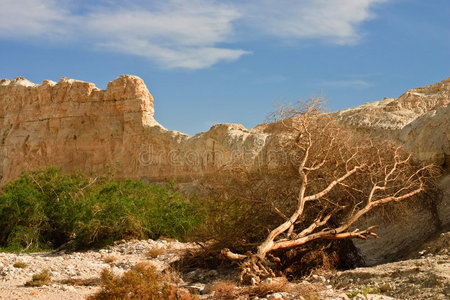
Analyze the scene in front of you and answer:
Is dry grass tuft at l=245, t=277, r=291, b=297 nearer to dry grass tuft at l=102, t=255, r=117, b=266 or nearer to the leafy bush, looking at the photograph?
dry grass tuft at l=102, t=255, r=117, b=266

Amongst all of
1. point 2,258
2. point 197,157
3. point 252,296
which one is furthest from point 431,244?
point 197,157

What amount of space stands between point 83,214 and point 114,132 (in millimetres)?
18152

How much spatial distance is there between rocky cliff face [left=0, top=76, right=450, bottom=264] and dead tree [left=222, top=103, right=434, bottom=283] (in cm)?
1150

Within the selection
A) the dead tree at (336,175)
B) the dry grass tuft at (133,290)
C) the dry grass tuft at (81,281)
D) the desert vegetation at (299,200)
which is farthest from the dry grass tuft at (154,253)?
the dry grass tuft at (133,290)

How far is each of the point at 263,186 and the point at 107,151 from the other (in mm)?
24829

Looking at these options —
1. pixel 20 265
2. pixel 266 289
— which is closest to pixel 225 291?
pixel 266 289

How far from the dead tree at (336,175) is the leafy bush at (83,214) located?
614 cm

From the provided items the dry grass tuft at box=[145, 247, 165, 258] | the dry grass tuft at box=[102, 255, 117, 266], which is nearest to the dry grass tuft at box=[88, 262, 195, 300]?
the dry grass tuft at box=[102, 255, 117, 266]

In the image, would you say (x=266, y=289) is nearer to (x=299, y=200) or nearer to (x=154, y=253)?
(x=299, y=200)

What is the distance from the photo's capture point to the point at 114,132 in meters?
33.8

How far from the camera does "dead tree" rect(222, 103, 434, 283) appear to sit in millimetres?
10055

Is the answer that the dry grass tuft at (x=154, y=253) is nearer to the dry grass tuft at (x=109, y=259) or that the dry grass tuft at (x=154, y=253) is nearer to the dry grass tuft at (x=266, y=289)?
the dry grass tuft at (x=109, y=259)

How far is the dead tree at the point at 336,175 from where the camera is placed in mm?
10055

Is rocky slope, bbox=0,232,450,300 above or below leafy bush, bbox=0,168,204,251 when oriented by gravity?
below
